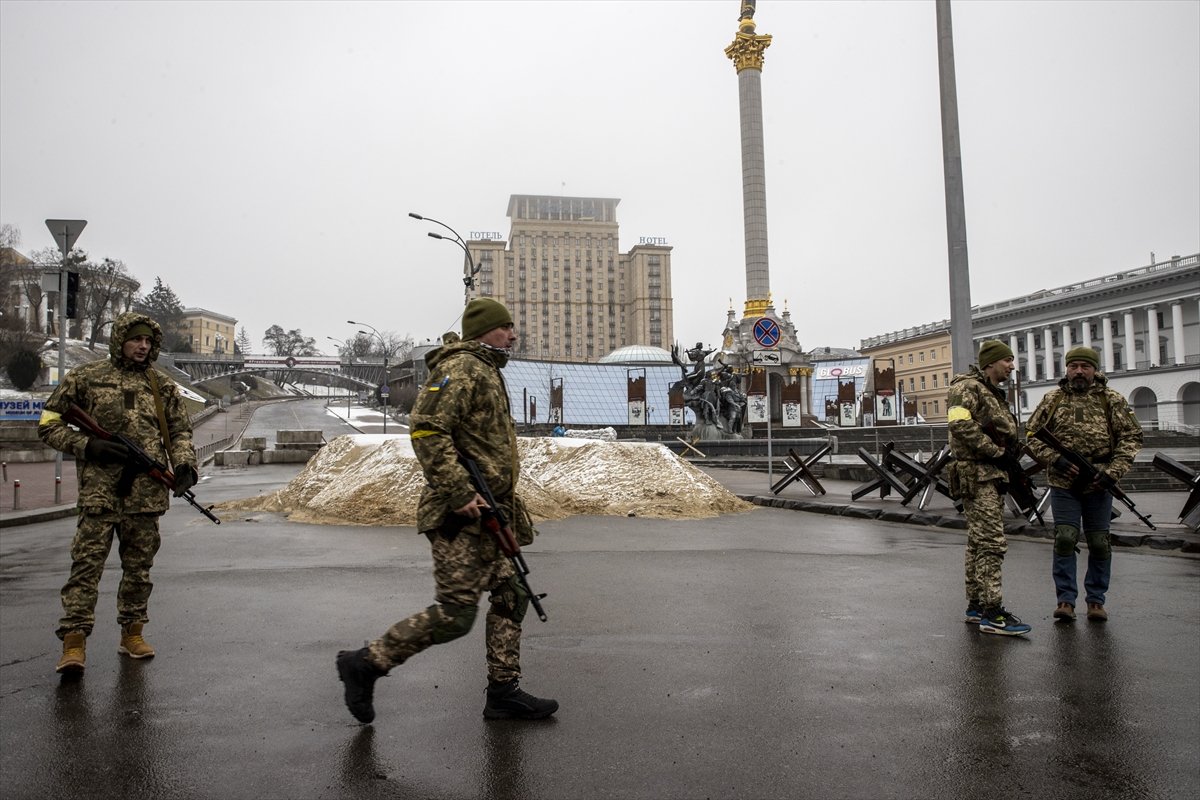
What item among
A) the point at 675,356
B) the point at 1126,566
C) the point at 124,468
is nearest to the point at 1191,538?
the point at 1126,566

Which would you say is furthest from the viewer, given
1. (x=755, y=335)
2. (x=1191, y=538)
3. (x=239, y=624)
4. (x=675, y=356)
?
(x=675, y=356)

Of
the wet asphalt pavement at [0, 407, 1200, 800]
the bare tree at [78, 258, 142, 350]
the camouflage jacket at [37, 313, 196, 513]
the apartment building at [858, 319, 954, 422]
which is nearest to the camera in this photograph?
the wet asphalt pavement at [0, 407, 1200, 800]

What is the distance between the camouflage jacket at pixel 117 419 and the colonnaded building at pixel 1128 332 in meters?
68.6

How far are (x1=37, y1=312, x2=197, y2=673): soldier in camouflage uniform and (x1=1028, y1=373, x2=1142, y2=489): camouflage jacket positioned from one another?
19.0 ft

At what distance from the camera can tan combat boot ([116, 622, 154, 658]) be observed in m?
4.97

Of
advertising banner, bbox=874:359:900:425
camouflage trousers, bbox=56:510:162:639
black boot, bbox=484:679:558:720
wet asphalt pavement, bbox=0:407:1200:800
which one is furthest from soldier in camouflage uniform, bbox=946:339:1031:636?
advertising banner, bbox=874:359:900:425

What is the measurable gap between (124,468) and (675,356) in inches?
1364

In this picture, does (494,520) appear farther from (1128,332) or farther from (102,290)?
(102,290)

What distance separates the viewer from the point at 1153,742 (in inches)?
143

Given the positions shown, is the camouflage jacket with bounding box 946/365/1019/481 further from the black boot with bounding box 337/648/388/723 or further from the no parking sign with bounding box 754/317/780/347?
the no parking sign with bounding box 754/317/780/347

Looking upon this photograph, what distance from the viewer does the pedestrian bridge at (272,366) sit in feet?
404

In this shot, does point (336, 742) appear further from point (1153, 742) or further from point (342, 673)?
point (1153, 742)

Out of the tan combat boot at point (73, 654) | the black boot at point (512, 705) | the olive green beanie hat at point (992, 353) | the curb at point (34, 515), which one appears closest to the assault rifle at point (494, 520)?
the black boot at point (512, 705)

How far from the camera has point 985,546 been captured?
5.69m
